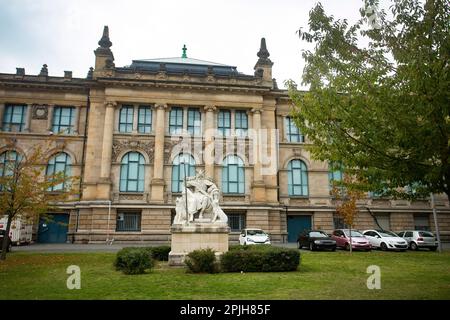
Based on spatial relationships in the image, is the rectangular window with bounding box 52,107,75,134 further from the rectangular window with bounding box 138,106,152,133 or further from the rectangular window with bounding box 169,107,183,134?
the rectangular window with bounding box 169,107,183,134

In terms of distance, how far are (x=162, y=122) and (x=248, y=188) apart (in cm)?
1027

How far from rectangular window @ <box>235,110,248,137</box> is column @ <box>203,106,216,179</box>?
2466mm

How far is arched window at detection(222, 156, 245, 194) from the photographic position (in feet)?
110

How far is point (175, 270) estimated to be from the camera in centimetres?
1304

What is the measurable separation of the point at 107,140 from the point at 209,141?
9.34m

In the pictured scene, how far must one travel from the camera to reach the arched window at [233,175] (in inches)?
1319

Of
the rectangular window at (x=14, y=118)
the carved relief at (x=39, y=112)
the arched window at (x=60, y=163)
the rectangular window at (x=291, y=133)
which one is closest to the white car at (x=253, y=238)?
the rectangular window at (x=291, y=133)

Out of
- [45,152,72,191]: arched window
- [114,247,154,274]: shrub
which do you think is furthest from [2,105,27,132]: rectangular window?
[114,247,154,274]: shrub

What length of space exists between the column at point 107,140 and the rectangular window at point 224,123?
10.1 metres

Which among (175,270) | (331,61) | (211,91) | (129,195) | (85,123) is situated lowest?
(175,270)

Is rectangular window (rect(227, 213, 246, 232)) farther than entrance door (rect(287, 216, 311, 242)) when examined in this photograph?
No

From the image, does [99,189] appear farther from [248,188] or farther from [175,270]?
[175,270]

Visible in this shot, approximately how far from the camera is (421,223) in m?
35.1
